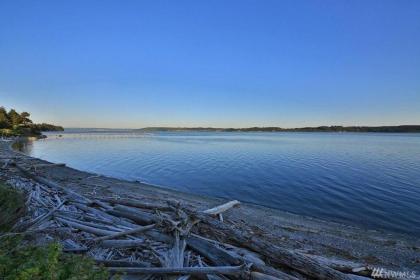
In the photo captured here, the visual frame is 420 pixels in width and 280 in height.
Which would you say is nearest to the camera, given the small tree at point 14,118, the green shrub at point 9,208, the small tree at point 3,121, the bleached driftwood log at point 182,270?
the bleached driftwood log at point 182,270

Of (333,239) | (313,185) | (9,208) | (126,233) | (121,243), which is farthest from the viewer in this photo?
(313,185)

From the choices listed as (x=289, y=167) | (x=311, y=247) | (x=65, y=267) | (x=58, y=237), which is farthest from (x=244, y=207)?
(x=289, y=167)

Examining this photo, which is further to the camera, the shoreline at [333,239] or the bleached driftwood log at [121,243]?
the shoreline at [333,239]

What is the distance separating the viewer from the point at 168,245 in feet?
19.9

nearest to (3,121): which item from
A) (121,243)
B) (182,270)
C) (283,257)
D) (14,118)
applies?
(14,118)

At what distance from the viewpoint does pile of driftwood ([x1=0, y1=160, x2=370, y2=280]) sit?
4.92 meters

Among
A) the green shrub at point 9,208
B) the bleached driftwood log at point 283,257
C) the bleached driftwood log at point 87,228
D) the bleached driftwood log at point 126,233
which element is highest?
the green shrub at point 9,208

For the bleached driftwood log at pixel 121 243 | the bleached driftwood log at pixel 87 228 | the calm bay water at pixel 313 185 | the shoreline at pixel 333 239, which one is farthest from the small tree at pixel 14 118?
the bleached driftwood log at pixel 121 243

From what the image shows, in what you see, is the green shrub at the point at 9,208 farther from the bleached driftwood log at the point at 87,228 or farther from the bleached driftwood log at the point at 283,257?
the bleached driftwood log at the point at 283,257

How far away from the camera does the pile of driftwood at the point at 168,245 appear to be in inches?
194

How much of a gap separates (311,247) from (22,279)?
7.59 m

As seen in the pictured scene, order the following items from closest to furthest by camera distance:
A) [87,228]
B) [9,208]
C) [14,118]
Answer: [9,208]
[87,228]
[14,118]

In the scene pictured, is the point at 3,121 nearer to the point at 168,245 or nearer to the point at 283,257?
the point at 168,245

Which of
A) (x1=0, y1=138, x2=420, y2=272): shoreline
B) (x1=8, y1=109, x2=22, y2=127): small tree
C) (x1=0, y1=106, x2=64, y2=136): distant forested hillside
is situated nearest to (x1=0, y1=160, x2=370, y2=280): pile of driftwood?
(x1=0, y1=138, x2=420, y2=272): shoreline
